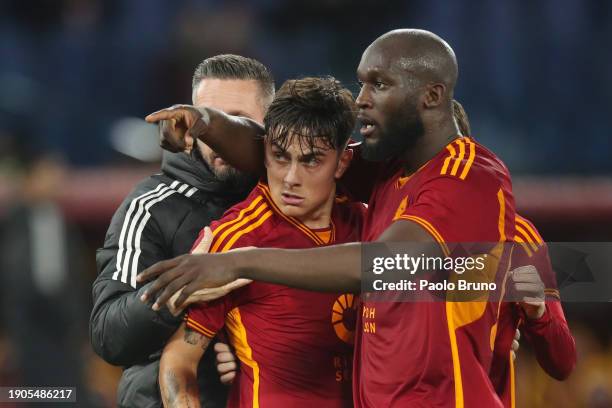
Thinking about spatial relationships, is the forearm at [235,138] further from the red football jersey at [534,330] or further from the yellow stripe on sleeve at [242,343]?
the red football jersey at [534,330]

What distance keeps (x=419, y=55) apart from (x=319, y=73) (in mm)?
4748

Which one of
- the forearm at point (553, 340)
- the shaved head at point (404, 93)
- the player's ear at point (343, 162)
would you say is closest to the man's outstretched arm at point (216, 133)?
the player's ear at point (343, 162)

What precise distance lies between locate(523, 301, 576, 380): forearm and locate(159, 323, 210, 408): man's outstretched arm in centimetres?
97

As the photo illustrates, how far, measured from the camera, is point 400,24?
8016mm

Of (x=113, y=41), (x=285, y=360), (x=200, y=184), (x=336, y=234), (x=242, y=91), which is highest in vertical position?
(x=113, y=41)

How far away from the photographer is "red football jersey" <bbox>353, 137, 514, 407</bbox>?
264 cm

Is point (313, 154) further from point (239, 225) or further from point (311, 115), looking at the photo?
point (239, 225)

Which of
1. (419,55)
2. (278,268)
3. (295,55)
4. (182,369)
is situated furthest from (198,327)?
(295,55)

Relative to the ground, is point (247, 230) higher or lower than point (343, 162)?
lower

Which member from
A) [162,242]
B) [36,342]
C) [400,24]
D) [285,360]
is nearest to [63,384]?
[36,342]

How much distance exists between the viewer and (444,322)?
2.68 meters

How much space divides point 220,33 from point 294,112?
4955 millimetres

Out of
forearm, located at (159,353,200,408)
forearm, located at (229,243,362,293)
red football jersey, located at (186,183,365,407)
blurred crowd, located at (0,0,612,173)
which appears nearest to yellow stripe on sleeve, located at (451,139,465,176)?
forearm, located at (229,243,362,293)

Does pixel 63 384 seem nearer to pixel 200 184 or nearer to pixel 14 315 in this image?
pixel 14 315
